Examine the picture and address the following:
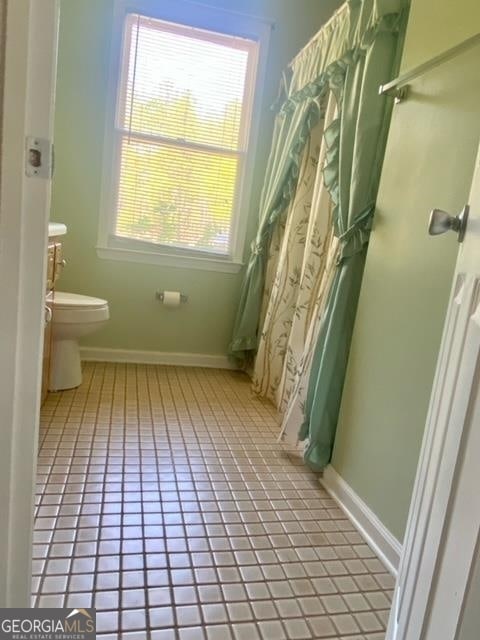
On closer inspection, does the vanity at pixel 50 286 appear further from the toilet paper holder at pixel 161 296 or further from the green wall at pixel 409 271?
the green wall at pixel 409 271

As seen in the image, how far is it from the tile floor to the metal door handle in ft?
3.38

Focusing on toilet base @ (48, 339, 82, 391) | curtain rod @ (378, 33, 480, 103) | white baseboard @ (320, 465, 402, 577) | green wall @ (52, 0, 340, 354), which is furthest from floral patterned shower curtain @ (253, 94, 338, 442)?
toilet base @ (48, 339, 82, 391)

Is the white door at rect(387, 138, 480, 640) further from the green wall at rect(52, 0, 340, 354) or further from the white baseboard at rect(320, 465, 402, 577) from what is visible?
the green wall at rect(52, 0, 340, 354)

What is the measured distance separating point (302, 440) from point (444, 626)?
1.31 meters

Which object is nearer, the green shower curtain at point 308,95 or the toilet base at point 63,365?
the green shower curtain at point 308,95

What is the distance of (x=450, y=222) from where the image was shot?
898 mm

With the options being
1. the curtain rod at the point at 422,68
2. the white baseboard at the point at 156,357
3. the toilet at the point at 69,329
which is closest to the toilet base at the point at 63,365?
the toilet at the point at 69,329

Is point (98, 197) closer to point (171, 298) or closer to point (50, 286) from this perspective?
point (171, 298)

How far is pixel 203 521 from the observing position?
5.22ft

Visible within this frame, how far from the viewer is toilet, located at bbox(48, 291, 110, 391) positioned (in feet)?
8.11

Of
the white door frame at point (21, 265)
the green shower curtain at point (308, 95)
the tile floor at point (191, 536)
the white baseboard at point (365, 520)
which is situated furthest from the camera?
the green shower curtain at point (308, 95)

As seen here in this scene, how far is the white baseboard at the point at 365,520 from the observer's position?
1.46m

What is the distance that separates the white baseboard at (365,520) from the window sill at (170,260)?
179 cm

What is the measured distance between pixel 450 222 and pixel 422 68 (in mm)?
860
